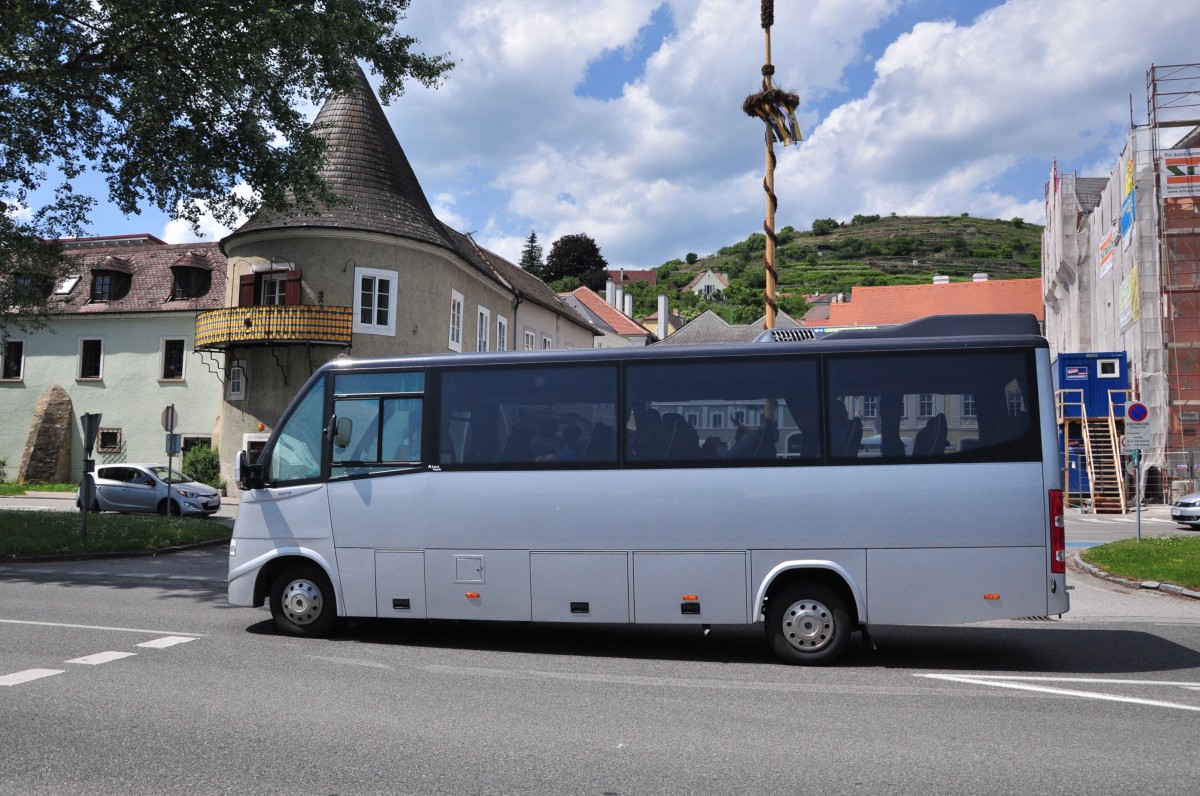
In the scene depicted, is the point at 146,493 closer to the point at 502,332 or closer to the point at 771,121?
the point at 502,332

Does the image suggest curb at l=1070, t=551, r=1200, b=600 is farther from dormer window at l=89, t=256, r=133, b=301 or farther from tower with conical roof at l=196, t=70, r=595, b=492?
dormer window at l=89, t=256, r=133, b=301

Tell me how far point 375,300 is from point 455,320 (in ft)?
14.0

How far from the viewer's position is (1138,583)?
44.8 ft

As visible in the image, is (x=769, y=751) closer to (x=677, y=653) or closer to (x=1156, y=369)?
(x=677, y=653)

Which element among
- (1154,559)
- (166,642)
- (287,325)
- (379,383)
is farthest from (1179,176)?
(166,642)

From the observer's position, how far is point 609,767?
5164mm

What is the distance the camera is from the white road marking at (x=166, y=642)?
339 inches

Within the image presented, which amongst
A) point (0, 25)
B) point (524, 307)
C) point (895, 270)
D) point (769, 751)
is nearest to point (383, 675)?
point (769, 751)

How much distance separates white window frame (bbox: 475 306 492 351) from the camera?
37000mm

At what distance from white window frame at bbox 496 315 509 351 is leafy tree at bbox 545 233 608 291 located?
71.6m

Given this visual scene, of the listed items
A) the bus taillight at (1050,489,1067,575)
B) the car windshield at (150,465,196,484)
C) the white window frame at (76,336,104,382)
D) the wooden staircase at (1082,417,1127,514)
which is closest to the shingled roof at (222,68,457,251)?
the car windshield at (150,465,196,484)

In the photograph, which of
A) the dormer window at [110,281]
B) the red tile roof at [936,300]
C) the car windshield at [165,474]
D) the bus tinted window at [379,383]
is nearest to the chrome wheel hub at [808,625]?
the bus tinted window at [379,383]

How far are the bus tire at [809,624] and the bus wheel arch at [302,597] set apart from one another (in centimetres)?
429

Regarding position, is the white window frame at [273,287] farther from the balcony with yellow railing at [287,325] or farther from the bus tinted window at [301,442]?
the bus tinted window at [301,442]
